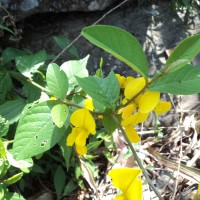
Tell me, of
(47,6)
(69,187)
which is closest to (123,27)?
(47,6)

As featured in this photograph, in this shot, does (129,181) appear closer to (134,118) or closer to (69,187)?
(134,118)

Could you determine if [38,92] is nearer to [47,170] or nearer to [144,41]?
[47,170]

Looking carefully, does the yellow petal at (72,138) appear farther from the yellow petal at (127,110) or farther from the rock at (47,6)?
the rock at (47,6)

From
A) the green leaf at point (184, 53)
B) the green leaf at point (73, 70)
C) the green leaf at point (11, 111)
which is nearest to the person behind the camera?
the green leaf at point (184, 53)

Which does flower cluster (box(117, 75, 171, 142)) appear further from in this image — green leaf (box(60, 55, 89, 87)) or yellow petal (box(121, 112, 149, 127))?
green leaf (box(60, 55, 89, 87))

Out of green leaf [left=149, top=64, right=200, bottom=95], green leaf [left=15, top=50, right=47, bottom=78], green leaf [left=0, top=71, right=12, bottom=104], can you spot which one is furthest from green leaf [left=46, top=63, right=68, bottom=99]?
green leaf [left=0, top=71, right=12, bottom=104]

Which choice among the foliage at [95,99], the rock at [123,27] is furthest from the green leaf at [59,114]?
the rock at [123,27]

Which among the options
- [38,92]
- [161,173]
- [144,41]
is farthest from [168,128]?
[38,92]
